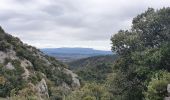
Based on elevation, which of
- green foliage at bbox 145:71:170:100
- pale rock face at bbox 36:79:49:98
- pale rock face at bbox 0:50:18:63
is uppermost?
pale rock face at bbox 0:50:18:63

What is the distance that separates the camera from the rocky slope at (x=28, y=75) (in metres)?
70.9

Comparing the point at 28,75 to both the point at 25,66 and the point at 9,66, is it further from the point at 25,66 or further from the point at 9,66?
the point at 25,66

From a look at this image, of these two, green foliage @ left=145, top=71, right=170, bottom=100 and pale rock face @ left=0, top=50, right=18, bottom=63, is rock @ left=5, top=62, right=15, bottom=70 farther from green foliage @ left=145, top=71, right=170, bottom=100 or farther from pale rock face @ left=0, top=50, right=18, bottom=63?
green foliage @ left=145, top=71, right=170, bottom=100

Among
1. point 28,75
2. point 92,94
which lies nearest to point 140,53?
point 92,94

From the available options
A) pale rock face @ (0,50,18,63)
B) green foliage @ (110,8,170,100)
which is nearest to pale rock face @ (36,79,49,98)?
pale rock face @ (0,50,18,63)

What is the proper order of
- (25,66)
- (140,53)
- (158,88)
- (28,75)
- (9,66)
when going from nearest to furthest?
(158,88), (140,53), (28,75), (9,66), (25,66)

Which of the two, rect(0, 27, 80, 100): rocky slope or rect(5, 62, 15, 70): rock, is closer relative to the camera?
rect(0, 27, 80, 100): rocky slope

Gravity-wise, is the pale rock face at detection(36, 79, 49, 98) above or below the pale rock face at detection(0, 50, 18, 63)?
below

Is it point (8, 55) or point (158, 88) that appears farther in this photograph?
point (8, 55)

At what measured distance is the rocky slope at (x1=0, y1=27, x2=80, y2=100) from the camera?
7088 cm

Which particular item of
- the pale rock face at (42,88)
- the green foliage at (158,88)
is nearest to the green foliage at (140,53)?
the green foliage at (158,88)

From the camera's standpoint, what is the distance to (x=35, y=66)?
91312 mm

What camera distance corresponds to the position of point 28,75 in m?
79.2

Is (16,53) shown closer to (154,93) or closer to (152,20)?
(152,20)
